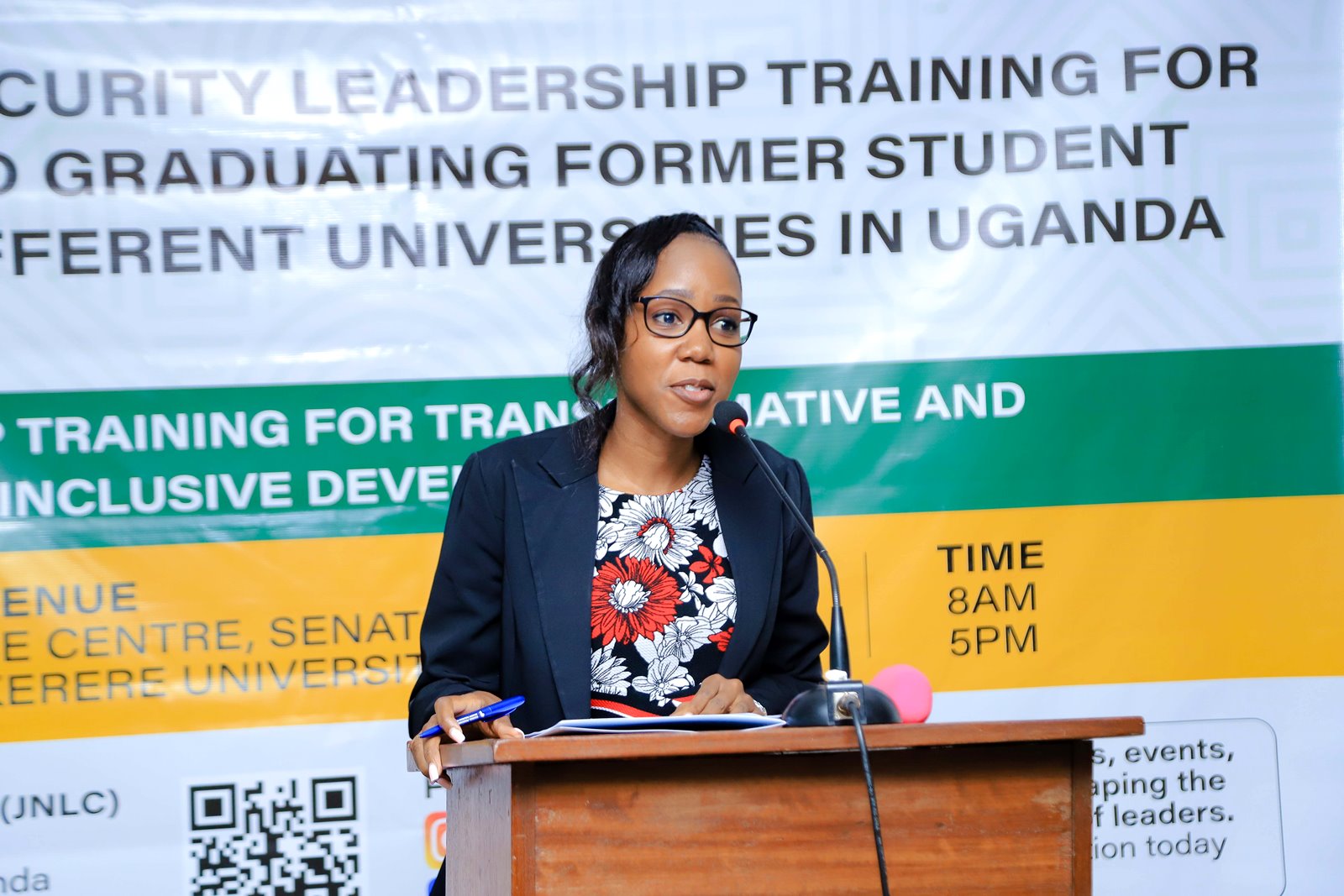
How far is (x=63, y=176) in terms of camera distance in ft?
9.16

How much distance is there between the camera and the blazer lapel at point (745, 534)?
182 cm

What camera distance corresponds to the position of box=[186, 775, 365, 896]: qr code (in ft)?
8.95

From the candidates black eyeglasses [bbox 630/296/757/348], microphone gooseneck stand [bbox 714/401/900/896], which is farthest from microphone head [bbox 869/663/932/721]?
black eyeglasses [bbox 630/296/757/348]

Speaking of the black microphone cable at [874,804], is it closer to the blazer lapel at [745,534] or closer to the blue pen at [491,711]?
the blue pen at [491,711]

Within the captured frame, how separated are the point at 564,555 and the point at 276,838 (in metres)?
1.36

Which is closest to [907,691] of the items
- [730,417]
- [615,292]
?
[730,417]

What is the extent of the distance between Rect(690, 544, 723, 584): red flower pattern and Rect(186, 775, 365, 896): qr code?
1.30 m

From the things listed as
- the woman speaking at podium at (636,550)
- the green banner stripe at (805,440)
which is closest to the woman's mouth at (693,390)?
the woman speaking at podium at (636,550)

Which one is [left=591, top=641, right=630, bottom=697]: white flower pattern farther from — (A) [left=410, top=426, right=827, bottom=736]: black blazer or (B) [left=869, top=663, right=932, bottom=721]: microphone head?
(B) [left=869, top=663, right=932, bottom=721]: microphone head

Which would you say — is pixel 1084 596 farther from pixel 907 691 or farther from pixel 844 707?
pixel 844 707

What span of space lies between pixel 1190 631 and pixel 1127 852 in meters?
0.52

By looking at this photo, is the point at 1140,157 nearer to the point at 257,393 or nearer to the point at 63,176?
the point at 257,393

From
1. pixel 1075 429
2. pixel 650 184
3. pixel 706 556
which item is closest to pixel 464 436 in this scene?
pixel 650 184

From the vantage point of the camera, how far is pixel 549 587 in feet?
5.87
